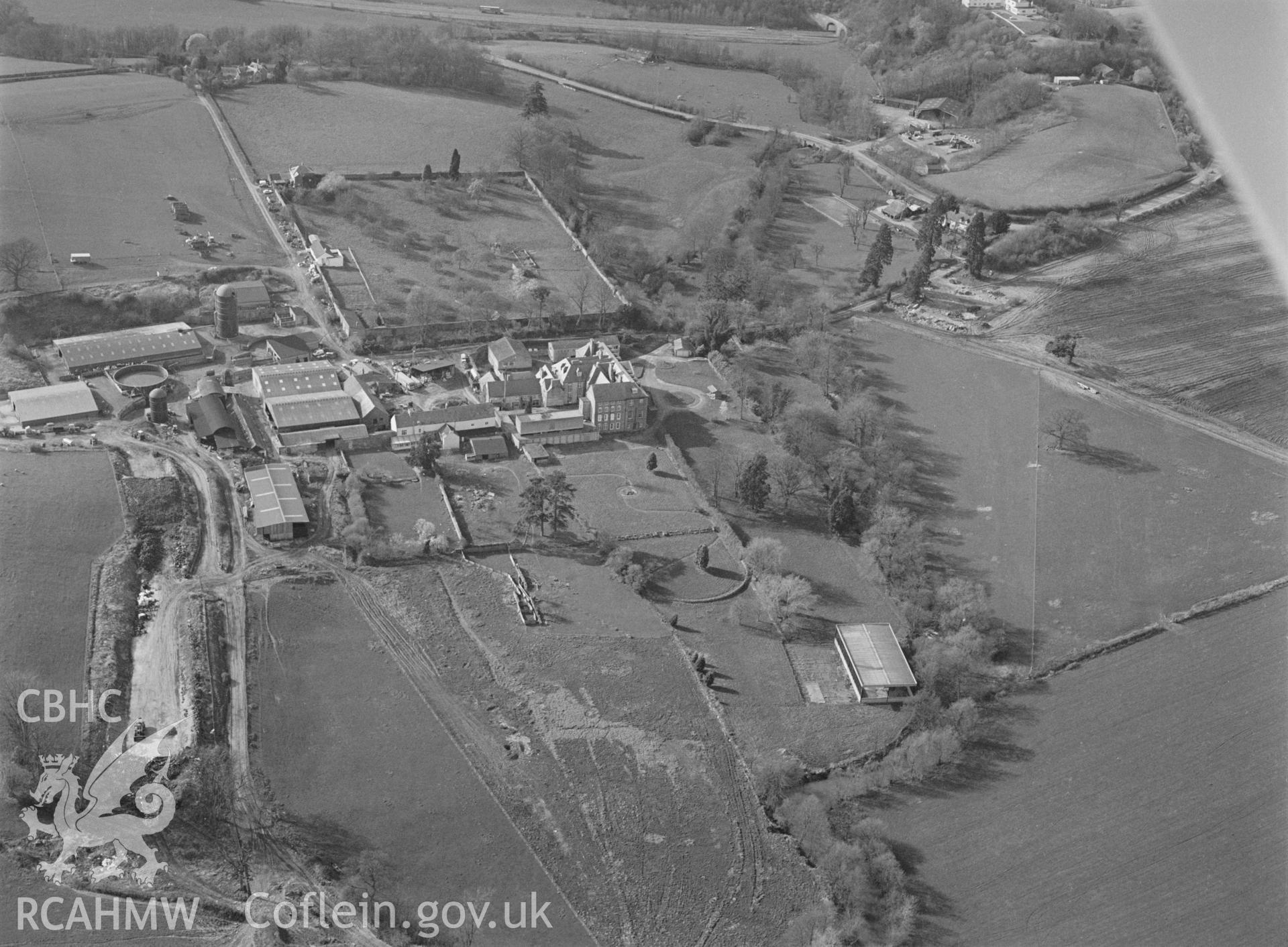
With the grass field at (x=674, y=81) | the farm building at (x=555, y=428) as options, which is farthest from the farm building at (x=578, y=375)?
the grass field at (x=674, y=81)

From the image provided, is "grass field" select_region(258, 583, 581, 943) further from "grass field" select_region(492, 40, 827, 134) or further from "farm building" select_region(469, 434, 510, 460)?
"grass field" select_region(492, 40, 827, 134)

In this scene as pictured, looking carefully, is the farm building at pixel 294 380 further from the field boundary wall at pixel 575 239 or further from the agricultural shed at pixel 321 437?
the field boundary wall at pixel 575 239

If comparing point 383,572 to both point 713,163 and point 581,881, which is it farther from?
point 713,163

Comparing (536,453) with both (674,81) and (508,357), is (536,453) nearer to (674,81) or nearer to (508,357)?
(508,357)

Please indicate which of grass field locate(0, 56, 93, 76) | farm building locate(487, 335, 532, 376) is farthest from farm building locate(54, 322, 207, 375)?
grass field locate(0, 56, 93, 76)

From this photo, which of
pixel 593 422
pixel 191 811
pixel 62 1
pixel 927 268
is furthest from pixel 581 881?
pixel 62 1
